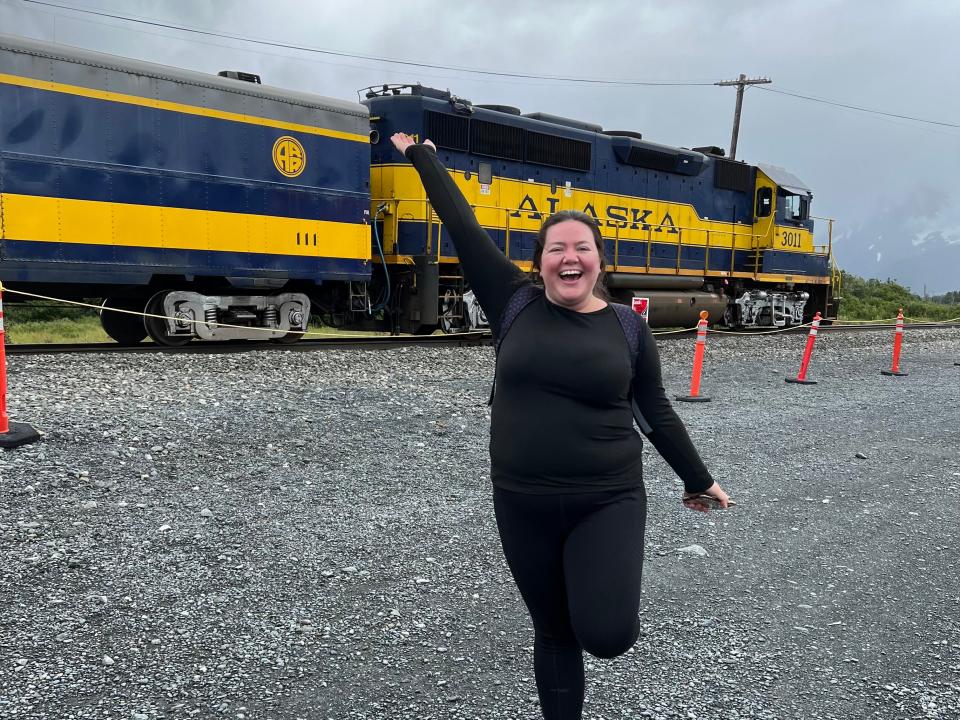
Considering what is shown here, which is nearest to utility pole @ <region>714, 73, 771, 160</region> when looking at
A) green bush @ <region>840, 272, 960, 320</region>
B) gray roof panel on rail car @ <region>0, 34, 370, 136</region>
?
green bush @ <region>840, 272, 960, 320</region>

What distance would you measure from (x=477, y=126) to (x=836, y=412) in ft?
26.0

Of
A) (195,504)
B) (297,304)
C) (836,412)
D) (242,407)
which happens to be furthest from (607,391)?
(297,304)

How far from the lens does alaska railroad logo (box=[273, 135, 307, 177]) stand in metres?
11.6

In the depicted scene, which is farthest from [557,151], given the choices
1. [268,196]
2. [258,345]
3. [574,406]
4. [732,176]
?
[574,406]

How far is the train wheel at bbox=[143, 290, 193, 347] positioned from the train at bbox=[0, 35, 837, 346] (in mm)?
29

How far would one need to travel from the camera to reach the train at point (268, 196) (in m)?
9.63

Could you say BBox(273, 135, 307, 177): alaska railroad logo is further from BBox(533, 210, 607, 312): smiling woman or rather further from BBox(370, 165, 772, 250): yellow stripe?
BBox(533, 210, 607, 312): smiling woman

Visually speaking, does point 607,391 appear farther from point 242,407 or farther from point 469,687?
point 242,407

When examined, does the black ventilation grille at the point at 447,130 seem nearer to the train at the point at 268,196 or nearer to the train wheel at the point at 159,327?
the train at the point at 268,196

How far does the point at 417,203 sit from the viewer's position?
1368 cm

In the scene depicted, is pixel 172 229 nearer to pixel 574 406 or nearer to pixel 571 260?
pixel 571 260

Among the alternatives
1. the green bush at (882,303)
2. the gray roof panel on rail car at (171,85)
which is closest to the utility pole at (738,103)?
the green bush at (882,303)

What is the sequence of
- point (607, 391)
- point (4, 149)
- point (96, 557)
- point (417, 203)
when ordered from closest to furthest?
point (607, 391), point (96, 557), point (4, 149), point (417, 203)

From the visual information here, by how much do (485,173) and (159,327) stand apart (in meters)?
6.23
